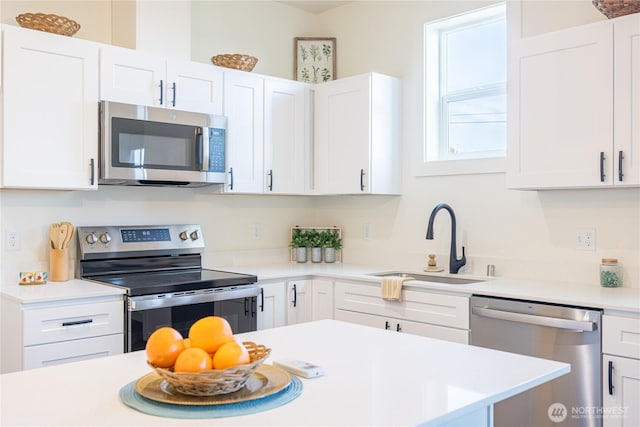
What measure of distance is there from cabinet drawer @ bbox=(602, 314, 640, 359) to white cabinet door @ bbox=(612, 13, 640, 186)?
67 centimetres

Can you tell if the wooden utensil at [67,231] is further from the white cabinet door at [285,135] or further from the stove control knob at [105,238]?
the white cabinet door at [285,135]

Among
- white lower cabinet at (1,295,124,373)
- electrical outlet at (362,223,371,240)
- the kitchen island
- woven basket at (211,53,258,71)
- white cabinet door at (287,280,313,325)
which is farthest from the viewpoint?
electrical outlet at (362,223,371,240)

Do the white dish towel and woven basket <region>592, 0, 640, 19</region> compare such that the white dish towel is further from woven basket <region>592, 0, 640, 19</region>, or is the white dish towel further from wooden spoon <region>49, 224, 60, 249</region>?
wooden spoon <region>49, 224, 60, 249</region>

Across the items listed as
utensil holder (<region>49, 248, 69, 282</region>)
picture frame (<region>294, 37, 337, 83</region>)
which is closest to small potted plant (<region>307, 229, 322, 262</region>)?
picture frame (<region>294, 37, 337, 83</region>)

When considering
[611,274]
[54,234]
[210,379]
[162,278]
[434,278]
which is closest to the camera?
[210,379]

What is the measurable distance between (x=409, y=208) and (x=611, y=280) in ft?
4.65

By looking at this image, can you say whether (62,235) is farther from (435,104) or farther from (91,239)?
(435,104)

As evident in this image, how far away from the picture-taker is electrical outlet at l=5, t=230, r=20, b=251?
10.7ft

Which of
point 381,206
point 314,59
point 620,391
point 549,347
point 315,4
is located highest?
point 315,4

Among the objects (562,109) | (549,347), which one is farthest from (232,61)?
(549,347)

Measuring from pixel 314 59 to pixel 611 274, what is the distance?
2626mm

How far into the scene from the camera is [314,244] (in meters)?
4.52

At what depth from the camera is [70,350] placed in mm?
2824

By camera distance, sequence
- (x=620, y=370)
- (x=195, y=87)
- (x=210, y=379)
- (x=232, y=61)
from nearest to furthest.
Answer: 1. (x=210, y=379)
2. (x=620, y=370)
3. (x=195, y=87)
4. (x=232, y=61)
